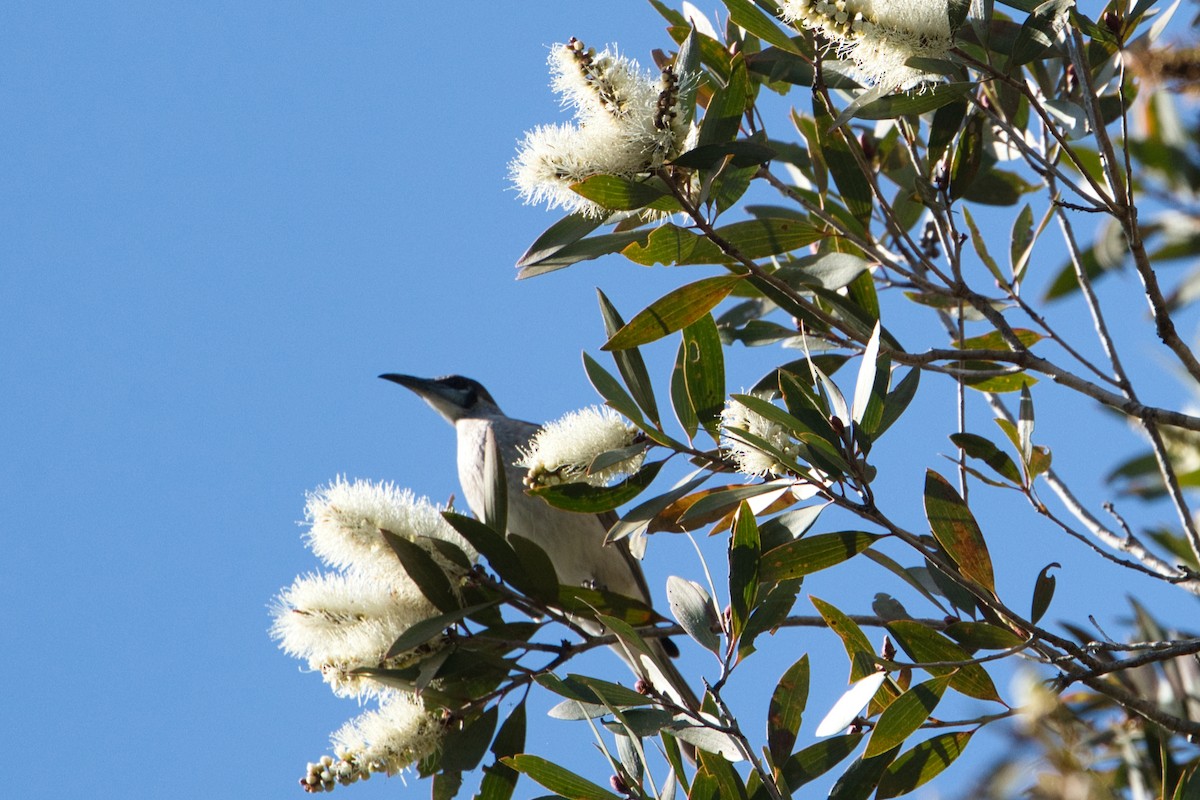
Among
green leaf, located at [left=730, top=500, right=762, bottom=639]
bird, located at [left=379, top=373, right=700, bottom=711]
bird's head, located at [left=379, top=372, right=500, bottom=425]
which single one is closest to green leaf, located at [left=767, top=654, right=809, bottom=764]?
green leaf, located at [left=730, top=500, right=762, bottom=639]

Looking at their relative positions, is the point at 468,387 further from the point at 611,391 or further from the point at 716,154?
the point at 716,154

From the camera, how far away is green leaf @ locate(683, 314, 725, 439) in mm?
2689

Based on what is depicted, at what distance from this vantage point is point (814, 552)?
2.46 m

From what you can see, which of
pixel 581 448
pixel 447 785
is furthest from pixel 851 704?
pixel 447 785

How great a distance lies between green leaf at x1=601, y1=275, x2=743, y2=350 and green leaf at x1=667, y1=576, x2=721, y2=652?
0.51 metres

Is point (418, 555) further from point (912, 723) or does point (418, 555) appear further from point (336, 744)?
point (912, 723)

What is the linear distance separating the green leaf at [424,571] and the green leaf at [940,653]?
1.02m

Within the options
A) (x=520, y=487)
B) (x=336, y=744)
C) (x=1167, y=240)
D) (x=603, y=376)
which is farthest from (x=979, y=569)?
(x=520, y=487)

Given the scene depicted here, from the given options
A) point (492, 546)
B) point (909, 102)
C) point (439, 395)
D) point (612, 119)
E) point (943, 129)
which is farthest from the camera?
point (439, 395)

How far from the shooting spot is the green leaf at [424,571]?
109 inches

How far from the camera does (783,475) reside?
2.40 meters

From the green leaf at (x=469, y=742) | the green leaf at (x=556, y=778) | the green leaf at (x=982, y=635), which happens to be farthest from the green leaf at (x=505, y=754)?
the green leaf at (x=982, y=635)

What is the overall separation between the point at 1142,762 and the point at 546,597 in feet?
5.03

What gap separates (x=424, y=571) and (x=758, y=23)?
141cm
